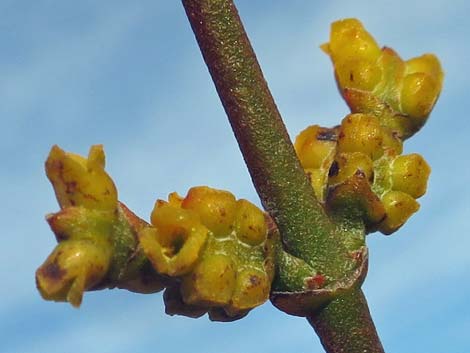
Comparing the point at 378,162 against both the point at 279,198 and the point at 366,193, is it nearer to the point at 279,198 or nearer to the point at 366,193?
the point at 366,193

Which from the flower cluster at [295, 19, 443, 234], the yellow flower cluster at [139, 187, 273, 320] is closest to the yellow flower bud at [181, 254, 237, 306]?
the yellow flower cluster at [139, 187, 273, 320]

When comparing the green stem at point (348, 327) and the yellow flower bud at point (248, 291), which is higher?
the yellow flower bud at point (248, 291)

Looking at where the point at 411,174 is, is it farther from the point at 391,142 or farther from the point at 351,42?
the point at 351,42

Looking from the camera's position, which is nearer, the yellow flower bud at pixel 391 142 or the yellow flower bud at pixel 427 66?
the yellow flower bud at pixel 391 142

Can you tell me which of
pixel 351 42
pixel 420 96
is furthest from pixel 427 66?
pixel 351 42

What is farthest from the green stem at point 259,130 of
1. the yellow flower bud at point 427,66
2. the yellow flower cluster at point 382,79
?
the yellow flower bud at point 427,66

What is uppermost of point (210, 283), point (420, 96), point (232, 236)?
point (420, 96)

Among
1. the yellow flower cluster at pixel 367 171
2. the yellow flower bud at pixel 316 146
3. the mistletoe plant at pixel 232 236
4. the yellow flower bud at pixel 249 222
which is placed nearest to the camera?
the mistletoe plant at pixel 232 236

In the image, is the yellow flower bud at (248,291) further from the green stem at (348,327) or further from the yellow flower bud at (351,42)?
the yellow flower bud at (351,42)

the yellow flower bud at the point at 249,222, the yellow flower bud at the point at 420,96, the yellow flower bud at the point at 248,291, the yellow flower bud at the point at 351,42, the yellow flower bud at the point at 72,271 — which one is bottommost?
the yellow flower bud at the point at 248,291
